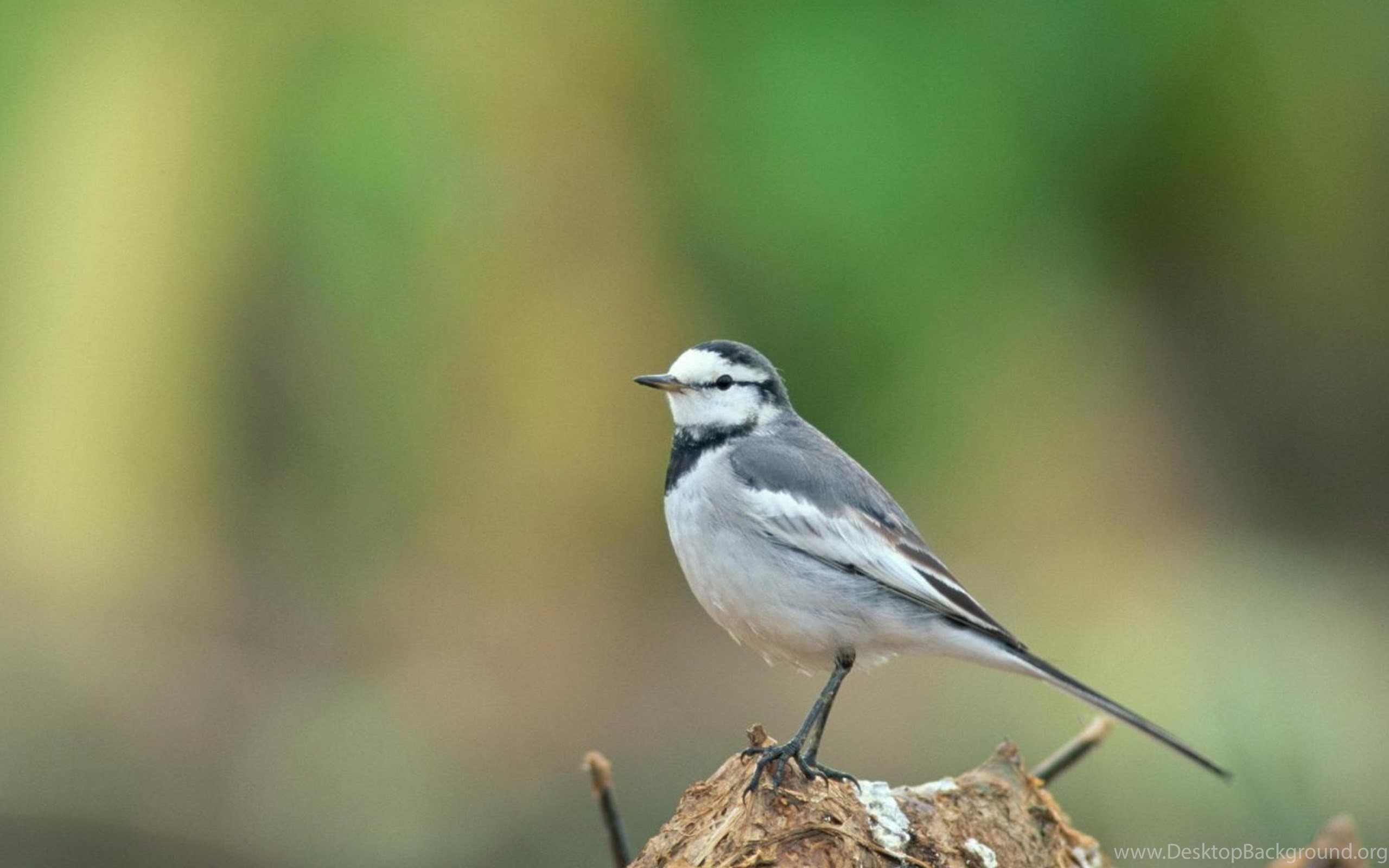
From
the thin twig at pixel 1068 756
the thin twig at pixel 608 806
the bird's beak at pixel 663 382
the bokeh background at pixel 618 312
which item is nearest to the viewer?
the thin twig at pixel 608 806

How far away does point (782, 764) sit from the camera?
339 cm

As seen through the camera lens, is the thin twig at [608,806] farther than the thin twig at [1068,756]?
No

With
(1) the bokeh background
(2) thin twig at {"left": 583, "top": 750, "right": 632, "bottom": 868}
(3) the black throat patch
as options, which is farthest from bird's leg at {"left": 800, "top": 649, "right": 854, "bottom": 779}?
(1) the bokeh background

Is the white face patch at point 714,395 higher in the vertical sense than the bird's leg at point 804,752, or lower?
higher

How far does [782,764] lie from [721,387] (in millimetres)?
1713

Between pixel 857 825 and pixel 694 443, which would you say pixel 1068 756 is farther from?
pixel 694 443

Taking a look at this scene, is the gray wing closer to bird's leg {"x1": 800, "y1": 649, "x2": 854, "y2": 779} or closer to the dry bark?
bird's leg {"x1": 800, "y1": 649, "x2": 854, "y2": 779}

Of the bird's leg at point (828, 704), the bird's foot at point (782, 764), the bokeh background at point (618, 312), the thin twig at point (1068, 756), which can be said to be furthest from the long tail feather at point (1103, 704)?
the bokeh background at point (618, 312)

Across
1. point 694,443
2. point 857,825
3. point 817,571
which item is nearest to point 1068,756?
point 857,825

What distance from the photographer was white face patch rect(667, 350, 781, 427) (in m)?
4.82

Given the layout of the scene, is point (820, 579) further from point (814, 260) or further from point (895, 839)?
point (814, 260)

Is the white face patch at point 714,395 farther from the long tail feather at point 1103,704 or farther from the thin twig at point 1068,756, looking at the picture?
the thin twig at point 1068,756

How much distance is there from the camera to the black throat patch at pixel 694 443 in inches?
189

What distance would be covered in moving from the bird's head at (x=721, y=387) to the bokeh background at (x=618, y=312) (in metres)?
4.76
